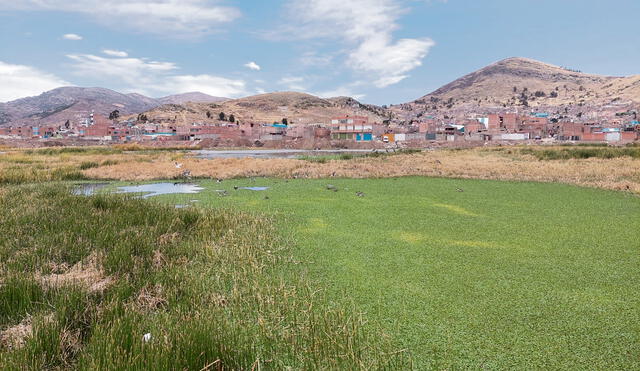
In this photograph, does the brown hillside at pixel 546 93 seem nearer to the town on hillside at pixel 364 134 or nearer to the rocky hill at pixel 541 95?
the rocky hill at pixel 541 95

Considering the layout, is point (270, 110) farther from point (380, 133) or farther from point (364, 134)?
point (364, 134)

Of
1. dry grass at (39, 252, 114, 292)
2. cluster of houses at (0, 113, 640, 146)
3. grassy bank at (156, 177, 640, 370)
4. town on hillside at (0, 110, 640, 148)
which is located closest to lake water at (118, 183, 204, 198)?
grassy bank at (156, 177, 640, 370)

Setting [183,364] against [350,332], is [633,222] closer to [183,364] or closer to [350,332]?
[350,332]

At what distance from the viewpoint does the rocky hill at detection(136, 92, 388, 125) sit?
419ft

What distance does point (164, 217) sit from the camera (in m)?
6.89

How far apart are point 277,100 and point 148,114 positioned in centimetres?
5759

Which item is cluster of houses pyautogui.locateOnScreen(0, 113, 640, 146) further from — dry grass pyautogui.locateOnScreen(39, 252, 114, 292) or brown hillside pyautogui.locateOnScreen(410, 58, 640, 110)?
dry grass pyautogui.locateOnScreen(39, 252, 114, 292)

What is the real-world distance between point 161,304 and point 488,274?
3673 millimetres

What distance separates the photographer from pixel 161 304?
3.58 meters

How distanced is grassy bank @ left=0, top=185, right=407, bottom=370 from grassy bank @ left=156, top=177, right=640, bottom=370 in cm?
46

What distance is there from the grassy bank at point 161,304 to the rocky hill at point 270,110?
116 metres

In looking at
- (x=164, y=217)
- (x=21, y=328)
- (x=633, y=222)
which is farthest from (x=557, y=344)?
(x=164, y=217)

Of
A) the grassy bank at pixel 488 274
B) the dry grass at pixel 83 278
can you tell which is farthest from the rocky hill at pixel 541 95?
the dry grass at pixel 83 278

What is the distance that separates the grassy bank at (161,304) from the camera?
2.56 m
